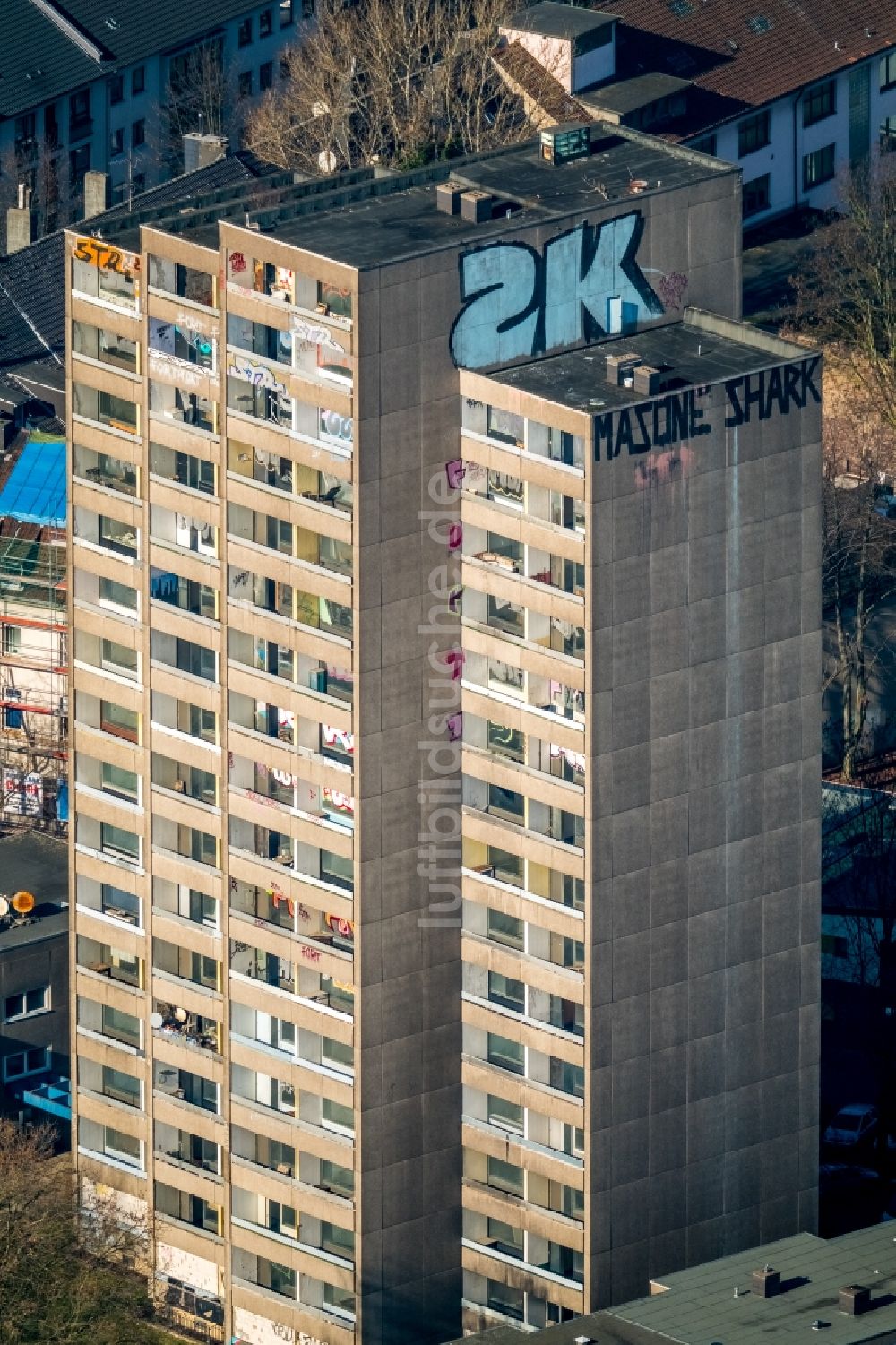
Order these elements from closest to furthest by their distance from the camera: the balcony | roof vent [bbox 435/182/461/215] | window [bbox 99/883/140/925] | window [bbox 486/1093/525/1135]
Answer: roof vent [bbox 435/182/461/215]
window [bbox 486/1093/525/1135]
the balcony
window [bbox 99/883/140/925]

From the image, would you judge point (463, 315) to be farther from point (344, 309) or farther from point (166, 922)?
point (166, 922)

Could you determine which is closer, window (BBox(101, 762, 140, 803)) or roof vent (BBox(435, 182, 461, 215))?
roof vent (BBox(435, 182, 461, 215))

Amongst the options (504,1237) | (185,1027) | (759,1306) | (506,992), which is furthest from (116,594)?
(759,1306)

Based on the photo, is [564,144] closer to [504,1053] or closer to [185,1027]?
[504,1053]

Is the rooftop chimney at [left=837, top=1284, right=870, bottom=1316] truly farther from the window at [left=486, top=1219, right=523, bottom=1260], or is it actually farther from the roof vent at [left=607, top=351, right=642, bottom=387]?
Answer: the roof vent at [left=607, top=351, right=642, bottom=387]

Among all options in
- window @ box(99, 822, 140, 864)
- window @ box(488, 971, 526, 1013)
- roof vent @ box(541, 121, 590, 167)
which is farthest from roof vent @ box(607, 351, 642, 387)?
window @ box(99, 822, 140, 864)

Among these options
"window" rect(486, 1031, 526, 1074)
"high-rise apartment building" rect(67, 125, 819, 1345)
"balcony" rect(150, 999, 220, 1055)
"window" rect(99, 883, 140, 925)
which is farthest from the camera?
"window" rect(99, 883, 140, 925)

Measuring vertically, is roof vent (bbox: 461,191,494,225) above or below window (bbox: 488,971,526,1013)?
above
